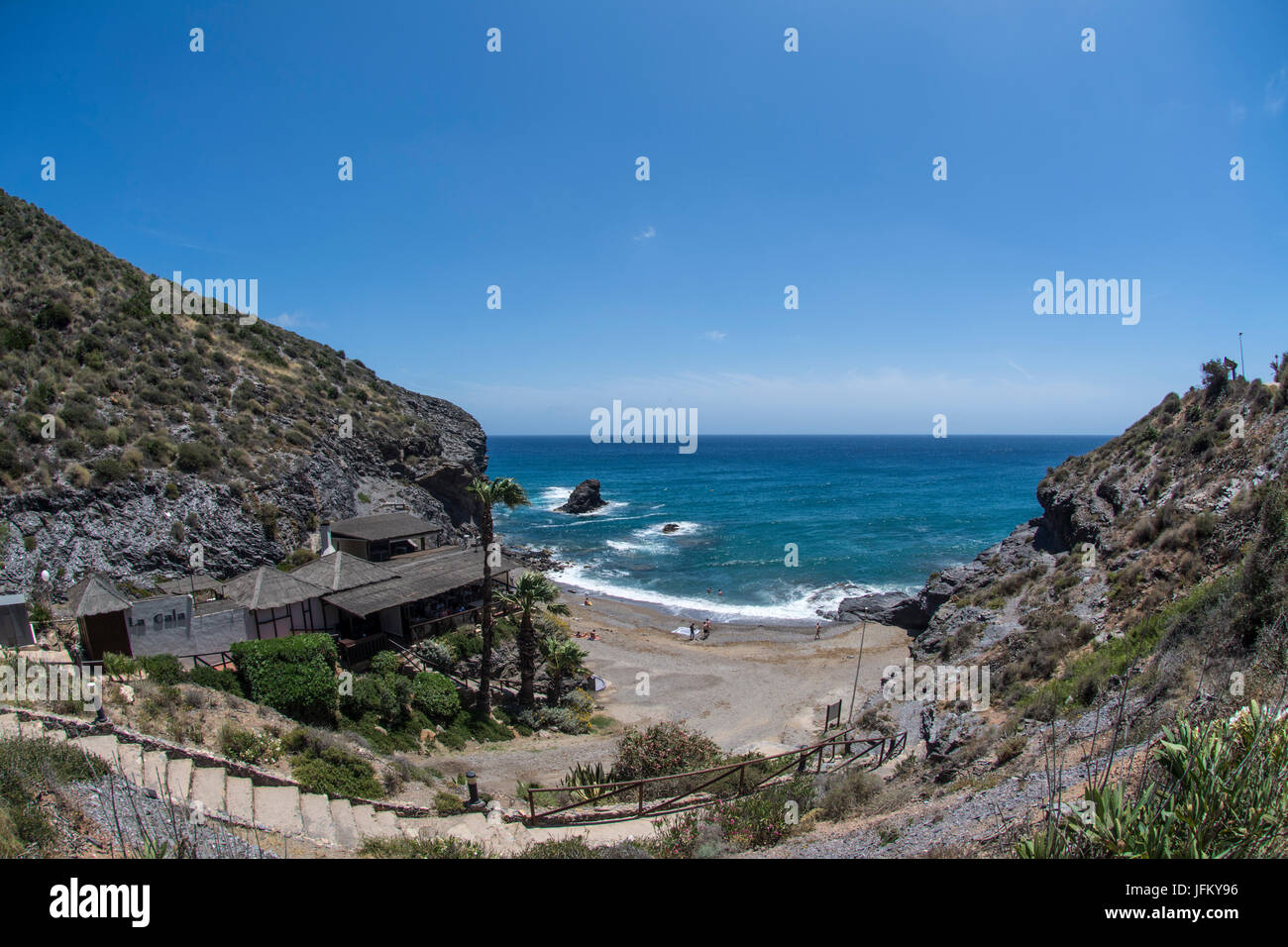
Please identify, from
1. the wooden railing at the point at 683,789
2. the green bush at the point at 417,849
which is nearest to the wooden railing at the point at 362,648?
the wooden railing at the point at 683,789

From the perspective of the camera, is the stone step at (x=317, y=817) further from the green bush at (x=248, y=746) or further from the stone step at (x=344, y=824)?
the green bush at (x=248, y=746)

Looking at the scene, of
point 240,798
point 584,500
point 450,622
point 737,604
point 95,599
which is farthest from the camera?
point 584,500

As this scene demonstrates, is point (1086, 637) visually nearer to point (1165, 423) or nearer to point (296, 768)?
point (1165, 423)

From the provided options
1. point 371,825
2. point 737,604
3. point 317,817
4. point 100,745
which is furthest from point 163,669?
point 737,604

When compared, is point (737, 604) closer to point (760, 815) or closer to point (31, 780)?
point (760, 815)

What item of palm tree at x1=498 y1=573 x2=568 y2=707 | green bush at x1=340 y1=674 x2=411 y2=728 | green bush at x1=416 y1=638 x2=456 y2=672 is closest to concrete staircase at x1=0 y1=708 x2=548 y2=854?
green bush at x1=340 y1=674 x2=411 y2=728

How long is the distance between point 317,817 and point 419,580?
16658 millimetres

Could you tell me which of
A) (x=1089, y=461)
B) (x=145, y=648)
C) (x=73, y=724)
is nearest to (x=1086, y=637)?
(x=1089, y=461)

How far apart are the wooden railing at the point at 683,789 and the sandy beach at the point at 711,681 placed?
12.2ft

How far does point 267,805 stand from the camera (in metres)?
11.2

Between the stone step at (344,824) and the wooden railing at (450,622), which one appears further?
the wooden railing at (450,622)

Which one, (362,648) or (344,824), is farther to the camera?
(362,648)

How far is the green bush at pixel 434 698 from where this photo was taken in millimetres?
21047
